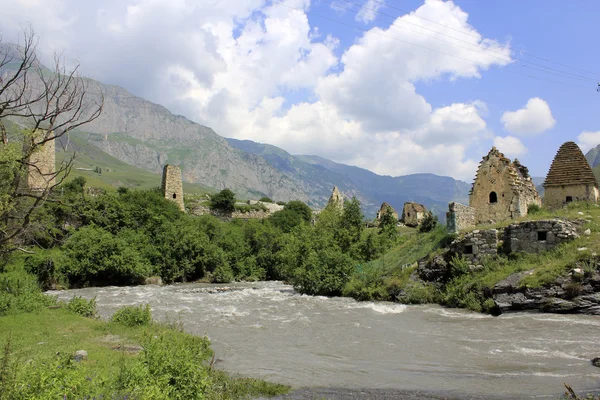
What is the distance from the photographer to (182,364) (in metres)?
7.65

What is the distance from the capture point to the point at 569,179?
28000 millimetres

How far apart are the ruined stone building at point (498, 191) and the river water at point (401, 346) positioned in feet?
30.6

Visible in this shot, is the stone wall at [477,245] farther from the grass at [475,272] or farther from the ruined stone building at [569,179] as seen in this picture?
the ruined stone building at [569,179]

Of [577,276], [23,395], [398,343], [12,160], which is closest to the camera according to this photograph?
[23,395]

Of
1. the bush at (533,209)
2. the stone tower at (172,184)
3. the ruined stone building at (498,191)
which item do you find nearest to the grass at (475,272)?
the bush at (533,209)

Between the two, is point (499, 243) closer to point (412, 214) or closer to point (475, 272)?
point (475, 272)

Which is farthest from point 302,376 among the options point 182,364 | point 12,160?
point 12,160

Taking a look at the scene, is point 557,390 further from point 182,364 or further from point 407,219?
point 407,219

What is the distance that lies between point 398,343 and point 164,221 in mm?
32788

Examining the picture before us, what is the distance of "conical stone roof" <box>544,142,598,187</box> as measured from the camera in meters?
27.7

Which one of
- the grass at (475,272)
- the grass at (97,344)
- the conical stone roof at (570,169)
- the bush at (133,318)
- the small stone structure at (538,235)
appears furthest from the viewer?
the conical stone roof at (570,169)

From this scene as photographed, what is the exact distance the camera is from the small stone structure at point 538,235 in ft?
63.4

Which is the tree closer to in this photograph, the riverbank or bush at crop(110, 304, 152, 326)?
the riverbank

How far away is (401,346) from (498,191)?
53.2ft
